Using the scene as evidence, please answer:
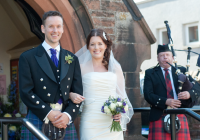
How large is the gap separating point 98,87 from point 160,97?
908 mm

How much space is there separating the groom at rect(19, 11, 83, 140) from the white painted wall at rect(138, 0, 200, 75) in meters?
11.5

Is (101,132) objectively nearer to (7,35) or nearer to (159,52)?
(159,52)

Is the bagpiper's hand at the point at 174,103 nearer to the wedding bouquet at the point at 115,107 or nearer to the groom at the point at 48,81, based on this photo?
the wedding bouquet at the point at 115,107

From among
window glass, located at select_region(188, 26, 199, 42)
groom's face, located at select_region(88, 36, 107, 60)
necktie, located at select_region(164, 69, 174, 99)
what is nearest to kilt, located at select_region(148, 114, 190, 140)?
necktie, located at select_region(164, 69, 174, 99)

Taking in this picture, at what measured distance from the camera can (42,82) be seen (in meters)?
2.59

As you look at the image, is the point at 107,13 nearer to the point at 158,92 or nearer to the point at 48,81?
the point at 158,92

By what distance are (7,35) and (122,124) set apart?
3819 millimetres

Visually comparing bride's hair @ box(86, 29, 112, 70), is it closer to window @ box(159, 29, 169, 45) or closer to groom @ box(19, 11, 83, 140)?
groom @ box(19, 11, 83, 140)

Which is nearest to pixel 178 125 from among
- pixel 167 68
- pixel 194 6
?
pixel 167 68

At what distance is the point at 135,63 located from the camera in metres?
4.68

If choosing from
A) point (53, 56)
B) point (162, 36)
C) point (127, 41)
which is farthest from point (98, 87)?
point (162, 36)

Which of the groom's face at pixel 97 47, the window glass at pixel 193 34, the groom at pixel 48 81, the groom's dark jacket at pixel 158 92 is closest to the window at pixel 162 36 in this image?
the window glass at pixel 193 34

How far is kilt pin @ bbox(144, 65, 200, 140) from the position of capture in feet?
12.0

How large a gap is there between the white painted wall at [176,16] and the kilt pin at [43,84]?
11495mm
